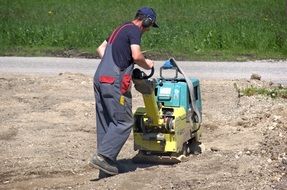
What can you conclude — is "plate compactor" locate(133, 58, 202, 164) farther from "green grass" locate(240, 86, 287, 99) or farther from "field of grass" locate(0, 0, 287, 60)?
"field of grass" locate(0, 0, 287, 60)

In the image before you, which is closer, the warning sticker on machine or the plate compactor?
the plate compactor

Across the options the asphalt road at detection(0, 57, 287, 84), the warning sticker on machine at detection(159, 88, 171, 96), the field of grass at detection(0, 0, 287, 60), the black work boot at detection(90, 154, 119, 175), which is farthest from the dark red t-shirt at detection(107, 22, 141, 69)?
the field of grass at detection(0, 0, 287, 60)

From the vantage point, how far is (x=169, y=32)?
64.5ft

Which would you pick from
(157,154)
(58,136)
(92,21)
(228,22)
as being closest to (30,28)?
(92,21)

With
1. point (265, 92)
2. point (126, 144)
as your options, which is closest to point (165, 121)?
point (126, 144)

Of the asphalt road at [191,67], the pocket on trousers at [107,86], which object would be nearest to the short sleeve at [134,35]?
the pocket on trousers at [107,86]

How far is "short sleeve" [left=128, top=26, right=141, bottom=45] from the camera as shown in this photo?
7199 millimetres

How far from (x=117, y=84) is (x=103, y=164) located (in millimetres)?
807

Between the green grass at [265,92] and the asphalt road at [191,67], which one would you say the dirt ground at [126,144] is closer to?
the green grass at [265,92]

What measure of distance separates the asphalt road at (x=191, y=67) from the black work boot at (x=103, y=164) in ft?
23.0

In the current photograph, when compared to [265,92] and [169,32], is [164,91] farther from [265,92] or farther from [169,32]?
[169,32]

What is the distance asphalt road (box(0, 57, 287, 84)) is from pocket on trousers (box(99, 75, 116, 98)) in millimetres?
7062

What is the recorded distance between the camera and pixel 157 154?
7.81m

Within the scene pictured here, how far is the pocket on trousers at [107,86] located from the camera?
7137mm
